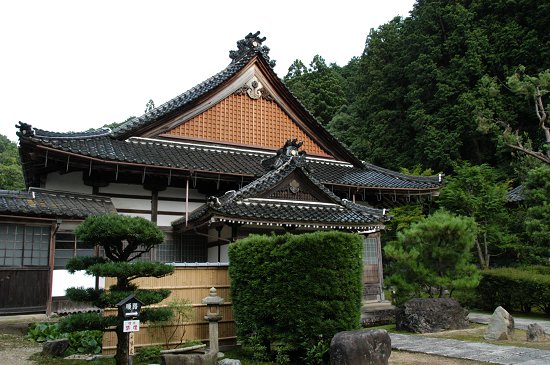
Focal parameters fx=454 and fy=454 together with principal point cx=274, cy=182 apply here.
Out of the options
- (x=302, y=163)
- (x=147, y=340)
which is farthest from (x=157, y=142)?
(x=147, y=340)

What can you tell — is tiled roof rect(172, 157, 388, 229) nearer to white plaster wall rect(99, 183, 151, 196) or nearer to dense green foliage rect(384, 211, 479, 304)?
white plaster wall rect(99, 183, 151, 196)

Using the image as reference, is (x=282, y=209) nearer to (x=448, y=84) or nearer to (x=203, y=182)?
(x=203, y=182)

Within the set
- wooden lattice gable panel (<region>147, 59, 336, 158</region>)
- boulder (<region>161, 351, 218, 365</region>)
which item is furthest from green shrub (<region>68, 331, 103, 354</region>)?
wooden lattice gable panel (<region>147, 59, 336, 158</region>)

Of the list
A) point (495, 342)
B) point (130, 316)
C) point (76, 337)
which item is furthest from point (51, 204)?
point (495, 342)

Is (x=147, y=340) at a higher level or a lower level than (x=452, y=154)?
lower

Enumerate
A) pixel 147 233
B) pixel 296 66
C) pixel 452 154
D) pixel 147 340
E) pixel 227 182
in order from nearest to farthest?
pixel 147 233 < pixel 147 340 < pixel 227 182 < pixel 452 154 < pixel 296 66

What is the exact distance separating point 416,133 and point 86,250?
29.4 metres

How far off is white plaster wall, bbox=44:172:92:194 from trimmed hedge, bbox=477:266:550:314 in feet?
45.4

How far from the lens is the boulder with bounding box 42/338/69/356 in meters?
8.75

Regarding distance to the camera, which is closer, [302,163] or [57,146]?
[57,146]

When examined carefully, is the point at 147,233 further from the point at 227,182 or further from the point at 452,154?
the point at 452,154

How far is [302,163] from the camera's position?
14.7 m

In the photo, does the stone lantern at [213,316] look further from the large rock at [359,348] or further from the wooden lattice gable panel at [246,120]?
the wooden lattice gable panel at [246,120]

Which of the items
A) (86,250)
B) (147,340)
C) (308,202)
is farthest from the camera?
(308,202)
